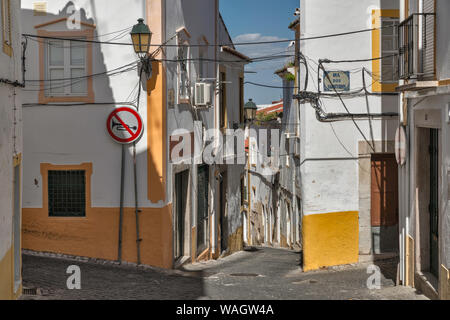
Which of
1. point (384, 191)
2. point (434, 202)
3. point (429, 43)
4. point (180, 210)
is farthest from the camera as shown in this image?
point (180, 210)

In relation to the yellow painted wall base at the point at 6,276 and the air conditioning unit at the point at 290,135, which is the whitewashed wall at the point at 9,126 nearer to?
the yellow painted wall base at the point at 6,276

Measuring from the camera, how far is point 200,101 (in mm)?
16359

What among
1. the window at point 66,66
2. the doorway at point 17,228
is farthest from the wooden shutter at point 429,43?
the window at point 66,66

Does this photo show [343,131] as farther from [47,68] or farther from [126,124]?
[47,68]

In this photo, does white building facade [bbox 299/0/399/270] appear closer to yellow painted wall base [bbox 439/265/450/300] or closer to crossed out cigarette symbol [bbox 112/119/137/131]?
crossed out cigarette symbol [bbox 112/119/137/131]

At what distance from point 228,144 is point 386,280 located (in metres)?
11.3

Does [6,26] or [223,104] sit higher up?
[6,26]

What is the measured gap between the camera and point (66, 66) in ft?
43.3

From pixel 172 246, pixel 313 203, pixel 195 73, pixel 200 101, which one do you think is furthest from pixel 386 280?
pixel 195 73

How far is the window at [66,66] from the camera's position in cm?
1321

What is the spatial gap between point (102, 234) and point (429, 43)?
759 cm

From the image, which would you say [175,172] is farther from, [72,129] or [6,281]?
[6,281]

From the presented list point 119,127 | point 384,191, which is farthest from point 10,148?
point 384,191

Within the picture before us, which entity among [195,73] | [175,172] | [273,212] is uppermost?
[195,73]
